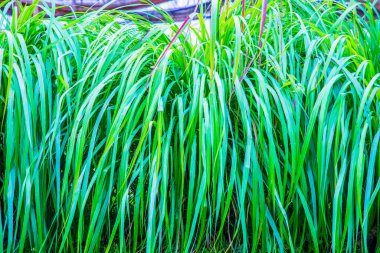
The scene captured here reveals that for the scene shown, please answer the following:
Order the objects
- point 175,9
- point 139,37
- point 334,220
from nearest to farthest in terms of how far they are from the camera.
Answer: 1. point 334,220
2. point 139,37
3. point 175,9

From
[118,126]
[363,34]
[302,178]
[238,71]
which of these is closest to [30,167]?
[118,126]

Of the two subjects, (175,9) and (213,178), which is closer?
(213,178)

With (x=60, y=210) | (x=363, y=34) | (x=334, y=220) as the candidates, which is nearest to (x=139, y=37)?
(x=60, y=210)

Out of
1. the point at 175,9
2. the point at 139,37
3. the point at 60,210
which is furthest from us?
the point at 175,9

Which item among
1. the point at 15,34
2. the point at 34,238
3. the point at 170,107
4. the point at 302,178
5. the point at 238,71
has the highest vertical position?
the point at 15,34

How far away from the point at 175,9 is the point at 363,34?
65.6 inches

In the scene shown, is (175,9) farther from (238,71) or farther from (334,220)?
(334,220)

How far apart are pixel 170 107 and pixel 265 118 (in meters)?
0.33

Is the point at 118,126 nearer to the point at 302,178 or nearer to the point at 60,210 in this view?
the point at 60,210

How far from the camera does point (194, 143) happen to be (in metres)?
1.61

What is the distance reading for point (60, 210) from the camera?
171 centimetres

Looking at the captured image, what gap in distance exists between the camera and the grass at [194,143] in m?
1.57

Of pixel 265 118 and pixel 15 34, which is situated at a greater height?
pixel 15 34

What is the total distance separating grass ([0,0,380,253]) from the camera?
61.7 inches
